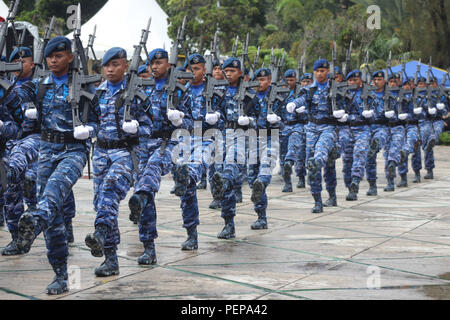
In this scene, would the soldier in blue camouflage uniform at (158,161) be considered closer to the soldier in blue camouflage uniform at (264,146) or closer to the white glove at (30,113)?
the white glove at (30,113)

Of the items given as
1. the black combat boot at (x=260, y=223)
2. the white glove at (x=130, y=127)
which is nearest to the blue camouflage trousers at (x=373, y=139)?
the black combat boot at (x=260, y=223)

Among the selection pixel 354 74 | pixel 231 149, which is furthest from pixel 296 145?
pixel 231 149

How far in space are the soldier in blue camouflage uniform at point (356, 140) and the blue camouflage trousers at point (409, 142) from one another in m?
1.62

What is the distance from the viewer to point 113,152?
6.54 m

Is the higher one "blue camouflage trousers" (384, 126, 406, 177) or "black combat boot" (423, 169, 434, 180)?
"blue camouflage trousers" (384, 126, 406, 177)

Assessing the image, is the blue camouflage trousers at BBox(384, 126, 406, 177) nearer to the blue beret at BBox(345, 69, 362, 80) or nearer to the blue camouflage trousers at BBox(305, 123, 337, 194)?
the blue beret at BBox(345, 69, 362, 80)

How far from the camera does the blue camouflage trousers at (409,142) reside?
534 inches

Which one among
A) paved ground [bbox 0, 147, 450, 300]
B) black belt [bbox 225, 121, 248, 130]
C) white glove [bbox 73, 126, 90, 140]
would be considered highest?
black belt [bbox 225, 121, 248, 130]

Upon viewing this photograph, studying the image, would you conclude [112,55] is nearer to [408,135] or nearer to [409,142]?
[409,142]

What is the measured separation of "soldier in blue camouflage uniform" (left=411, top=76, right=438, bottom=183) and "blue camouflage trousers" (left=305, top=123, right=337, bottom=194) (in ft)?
13.6

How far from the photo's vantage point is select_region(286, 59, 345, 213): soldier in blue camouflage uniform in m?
10.1

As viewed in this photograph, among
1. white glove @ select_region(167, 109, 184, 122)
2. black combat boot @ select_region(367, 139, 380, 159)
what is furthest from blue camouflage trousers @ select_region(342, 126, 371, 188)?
white glove @ select_region(167, 109, 184, 122)

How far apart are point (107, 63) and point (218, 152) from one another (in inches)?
123

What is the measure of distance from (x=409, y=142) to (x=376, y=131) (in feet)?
4.36
